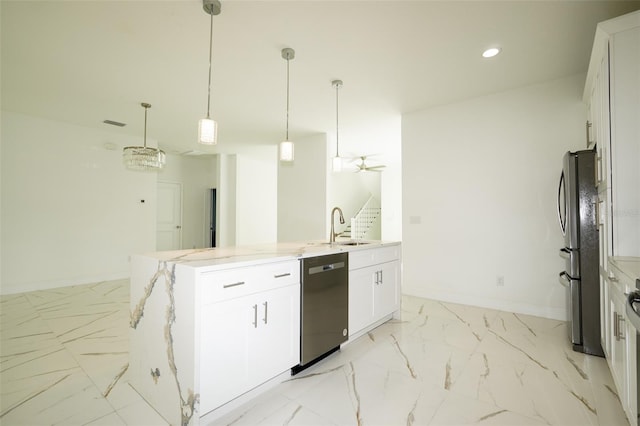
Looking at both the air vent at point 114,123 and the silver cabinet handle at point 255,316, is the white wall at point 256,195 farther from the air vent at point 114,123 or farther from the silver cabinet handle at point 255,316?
the silver cabinet handle at point 255,316

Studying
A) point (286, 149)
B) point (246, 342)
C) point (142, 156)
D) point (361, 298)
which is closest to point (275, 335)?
point (246, 342)

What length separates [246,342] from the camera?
174cm

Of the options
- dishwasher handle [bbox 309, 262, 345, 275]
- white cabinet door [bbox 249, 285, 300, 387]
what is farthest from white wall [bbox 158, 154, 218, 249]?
white cabinet door [bbox 249, 285, 300, 387]

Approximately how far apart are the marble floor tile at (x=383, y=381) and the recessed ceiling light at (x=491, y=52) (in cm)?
277

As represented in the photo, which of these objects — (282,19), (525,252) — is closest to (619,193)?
(525,252)

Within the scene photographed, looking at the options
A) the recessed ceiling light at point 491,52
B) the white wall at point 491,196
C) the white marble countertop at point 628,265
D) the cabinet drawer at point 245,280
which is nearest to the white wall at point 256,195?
the white wall at point 491,196

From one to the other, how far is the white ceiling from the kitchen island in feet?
6.42

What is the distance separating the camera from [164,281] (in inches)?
66.7

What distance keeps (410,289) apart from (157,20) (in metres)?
4.30

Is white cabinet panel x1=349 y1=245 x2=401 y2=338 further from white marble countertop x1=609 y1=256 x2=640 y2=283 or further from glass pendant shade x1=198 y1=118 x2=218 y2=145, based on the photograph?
white marble countertop x1=609 y1=256 x2=640 y2=283

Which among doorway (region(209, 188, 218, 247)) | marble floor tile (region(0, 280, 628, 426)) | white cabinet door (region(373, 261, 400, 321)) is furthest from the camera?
doorway (region(209, 188, 218, 247))

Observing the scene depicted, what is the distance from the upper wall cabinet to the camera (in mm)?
1871

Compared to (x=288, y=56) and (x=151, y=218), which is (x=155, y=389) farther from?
(x=151, y=218)

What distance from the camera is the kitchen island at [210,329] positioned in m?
1.53
